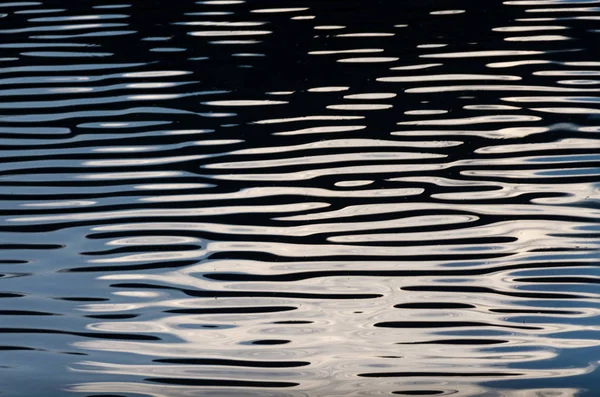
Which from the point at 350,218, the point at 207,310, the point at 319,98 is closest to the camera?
the point at 207,310

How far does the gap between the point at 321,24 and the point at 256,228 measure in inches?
87.8

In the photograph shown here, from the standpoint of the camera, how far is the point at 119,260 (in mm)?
3279

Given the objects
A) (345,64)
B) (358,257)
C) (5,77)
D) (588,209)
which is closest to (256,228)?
(358,257)

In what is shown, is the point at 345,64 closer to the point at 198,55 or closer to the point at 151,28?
the point at 198,55

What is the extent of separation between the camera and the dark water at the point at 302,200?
8.95ft

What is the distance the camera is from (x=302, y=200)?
3666 mm

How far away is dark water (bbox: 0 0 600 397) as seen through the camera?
8.95 ft

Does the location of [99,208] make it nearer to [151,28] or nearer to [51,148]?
[51,148]

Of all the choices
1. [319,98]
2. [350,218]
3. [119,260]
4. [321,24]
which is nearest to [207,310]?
[119,260]

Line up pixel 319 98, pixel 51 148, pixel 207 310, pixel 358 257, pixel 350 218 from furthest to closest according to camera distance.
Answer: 1. pixel 319 98
2. pixel 51 148
3. pixel 350 218
4. pixel 358 257
5. pixel 207 310

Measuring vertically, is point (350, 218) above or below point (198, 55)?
below

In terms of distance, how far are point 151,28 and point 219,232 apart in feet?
7.62

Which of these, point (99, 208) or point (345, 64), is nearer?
point (99, 208)

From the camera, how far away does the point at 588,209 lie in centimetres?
351
